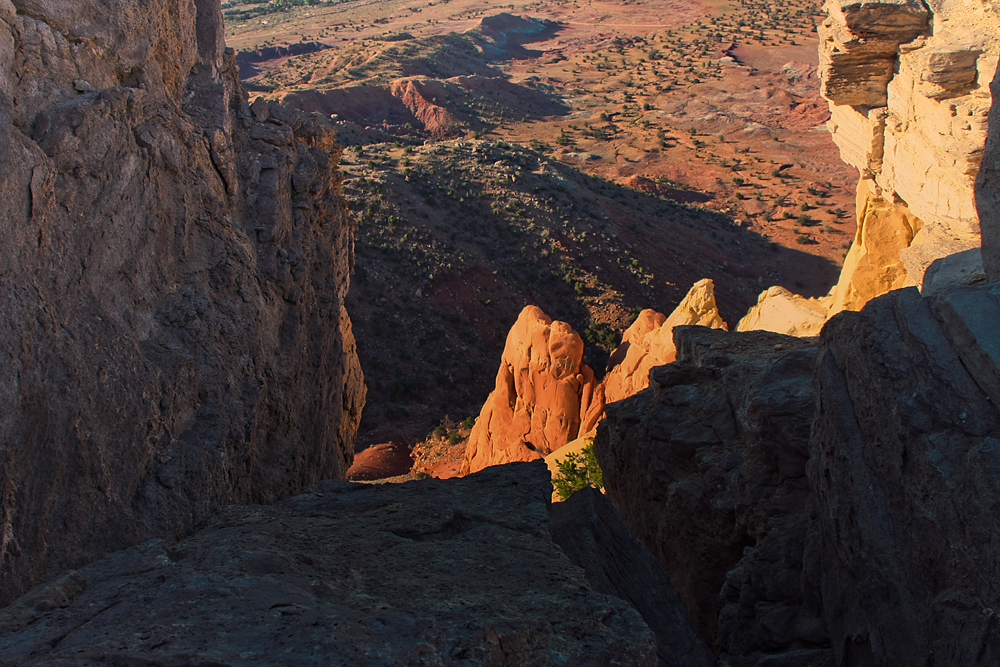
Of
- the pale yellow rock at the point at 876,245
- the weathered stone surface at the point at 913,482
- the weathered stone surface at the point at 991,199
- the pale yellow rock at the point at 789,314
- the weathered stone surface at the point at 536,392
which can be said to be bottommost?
the weathered stone surface at the point at 536,392

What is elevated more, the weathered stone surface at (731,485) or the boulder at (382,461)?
the weathered stone surface at (731,485)

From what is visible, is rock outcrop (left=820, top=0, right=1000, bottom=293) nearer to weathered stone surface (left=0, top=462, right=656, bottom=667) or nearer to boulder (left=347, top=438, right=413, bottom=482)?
weathered stone surface (left=0, top=462, right=656, bottom=667)

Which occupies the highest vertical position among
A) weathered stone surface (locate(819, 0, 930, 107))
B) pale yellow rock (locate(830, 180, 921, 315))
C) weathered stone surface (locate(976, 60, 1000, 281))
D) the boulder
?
weathered stone surface (locate(819, 0, 930, 107))

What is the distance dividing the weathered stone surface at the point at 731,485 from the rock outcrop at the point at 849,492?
0.02 m

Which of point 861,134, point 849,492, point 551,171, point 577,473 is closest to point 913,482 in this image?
point 849,492

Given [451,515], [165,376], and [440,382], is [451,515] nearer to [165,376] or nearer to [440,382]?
[165,376]

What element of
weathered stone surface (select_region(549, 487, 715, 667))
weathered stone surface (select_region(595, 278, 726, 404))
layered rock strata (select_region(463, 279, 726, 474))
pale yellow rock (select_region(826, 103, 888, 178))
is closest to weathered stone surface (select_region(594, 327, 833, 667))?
weathered stone surface (select_region(549, 487, 715, 667))

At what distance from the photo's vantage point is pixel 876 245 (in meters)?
14.0

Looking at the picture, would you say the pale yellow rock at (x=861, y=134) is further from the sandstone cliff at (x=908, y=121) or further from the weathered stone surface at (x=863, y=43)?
the weathered stone surface at (x=863, y=43)

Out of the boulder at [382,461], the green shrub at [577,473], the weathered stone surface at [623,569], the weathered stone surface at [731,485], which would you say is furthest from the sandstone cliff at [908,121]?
the boulder at [382,461]

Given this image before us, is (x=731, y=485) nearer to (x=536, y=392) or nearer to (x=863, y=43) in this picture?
(x=863, y=43)

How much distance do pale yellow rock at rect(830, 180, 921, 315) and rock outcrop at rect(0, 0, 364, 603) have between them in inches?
461

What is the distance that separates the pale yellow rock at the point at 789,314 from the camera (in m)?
14.4

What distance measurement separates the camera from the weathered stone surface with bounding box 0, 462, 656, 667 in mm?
2941
